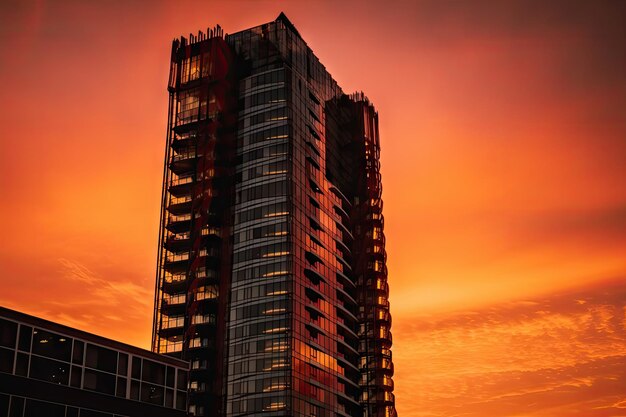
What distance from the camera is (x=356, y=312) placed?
16862 centimetres

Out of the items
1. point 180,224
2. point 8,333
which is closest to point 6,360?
point 8,333

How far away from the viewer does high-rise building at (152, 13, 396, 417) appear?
446 feet

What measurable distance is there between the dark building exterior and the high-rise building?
52261mm

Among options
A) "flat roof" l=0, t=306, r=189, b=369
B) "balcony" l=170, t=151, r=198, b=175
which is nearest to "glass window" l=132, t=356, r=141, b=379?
"flat roof" l=0, t=306, r=189, b=369

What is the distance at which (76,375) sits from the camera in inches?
2805

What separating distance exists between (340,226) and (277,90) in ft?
110

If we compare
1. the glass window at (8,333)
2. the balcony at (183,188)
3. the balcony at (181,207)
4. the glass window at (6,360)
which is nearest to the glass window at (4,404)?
the glass window at (6,360)

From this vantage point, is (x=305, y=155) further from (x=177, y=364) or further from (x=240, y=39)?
(x=177, y=364)

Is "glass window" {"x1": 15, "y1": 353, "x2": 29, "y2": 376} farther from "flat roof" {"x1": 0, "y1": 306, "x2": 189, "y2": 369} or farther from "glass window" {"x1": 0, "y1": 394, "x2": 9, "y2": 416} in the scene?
"flat roof" {"x1": 0, "y1": 306, "x2": 189, "y2": 369}

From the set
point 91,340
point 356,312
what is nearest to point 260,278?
point 356,312

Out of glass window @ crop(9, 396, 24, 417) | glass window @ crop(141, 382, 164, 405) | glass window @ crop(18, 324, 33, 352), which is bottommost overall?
glass window @ crop(9, 396, 24, 417)

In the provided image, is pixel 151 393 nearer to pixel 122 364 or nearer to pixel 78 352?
pixel 122 364

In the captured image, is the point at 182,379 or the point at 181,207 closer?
the point at 182,379

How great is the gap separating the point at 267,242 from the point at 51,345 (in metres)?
74.5
